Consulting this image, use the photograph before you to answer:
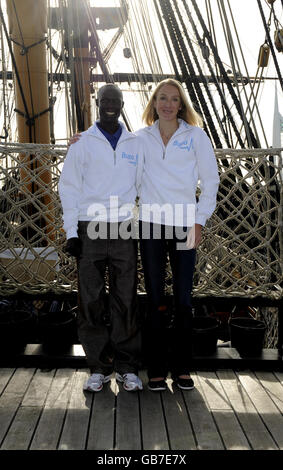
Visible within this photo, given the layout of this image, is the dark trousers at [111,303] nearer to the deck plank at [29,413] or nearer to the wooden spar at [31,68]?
the deck plank at [29,413]

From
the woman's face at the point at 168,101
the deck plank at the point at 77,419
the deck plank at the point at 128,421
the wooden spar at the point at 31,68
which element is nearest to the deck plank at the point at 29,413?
the deck plank at the point at 77,419

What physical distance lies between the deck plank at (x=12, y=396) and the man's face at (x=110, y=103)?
1.36m

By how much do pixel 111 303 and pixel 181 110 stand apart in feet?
3.28

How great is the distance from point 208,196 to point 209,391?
956mm

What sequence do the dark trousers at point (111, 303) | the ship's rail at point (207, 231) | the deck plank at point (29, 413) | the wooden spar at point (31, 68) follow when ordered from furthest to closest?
the wooden spar at point (31, 68) → the ship's rail at point (207, 231) → the dark trousers at point (111, 303) → the deck plank at point (29, 413)

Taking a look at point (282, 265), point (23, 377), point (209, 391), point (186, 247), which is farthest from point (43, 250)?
point (282, 265)

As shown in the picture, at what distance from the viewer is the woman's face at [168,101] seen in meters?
2.28

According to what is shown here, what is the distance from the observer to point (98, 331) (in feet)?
7.86

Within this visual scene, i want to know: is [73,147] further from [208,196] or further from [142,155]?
[208,196]

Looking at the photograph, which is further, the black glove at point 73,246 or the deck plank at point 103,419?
the black glove at point 73,246

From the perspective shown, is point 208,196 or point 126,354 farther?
point 126,354

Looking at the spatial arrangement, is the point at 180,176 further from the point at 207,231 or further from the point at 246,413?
the point at 246,413

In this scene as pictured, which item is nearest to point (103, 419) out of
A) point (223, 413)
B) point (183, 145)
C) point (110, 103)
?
point (223, 413)

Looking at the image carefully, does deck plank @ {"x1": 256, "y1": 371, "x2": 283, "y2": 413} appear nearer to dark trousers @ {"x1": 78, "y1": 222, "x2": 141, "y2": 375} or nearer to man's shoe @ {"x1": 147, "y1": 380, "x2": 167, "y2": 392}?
man's shoe @ {"x1": 147, "y1": 380, "x2": 167, "y2": 392}
